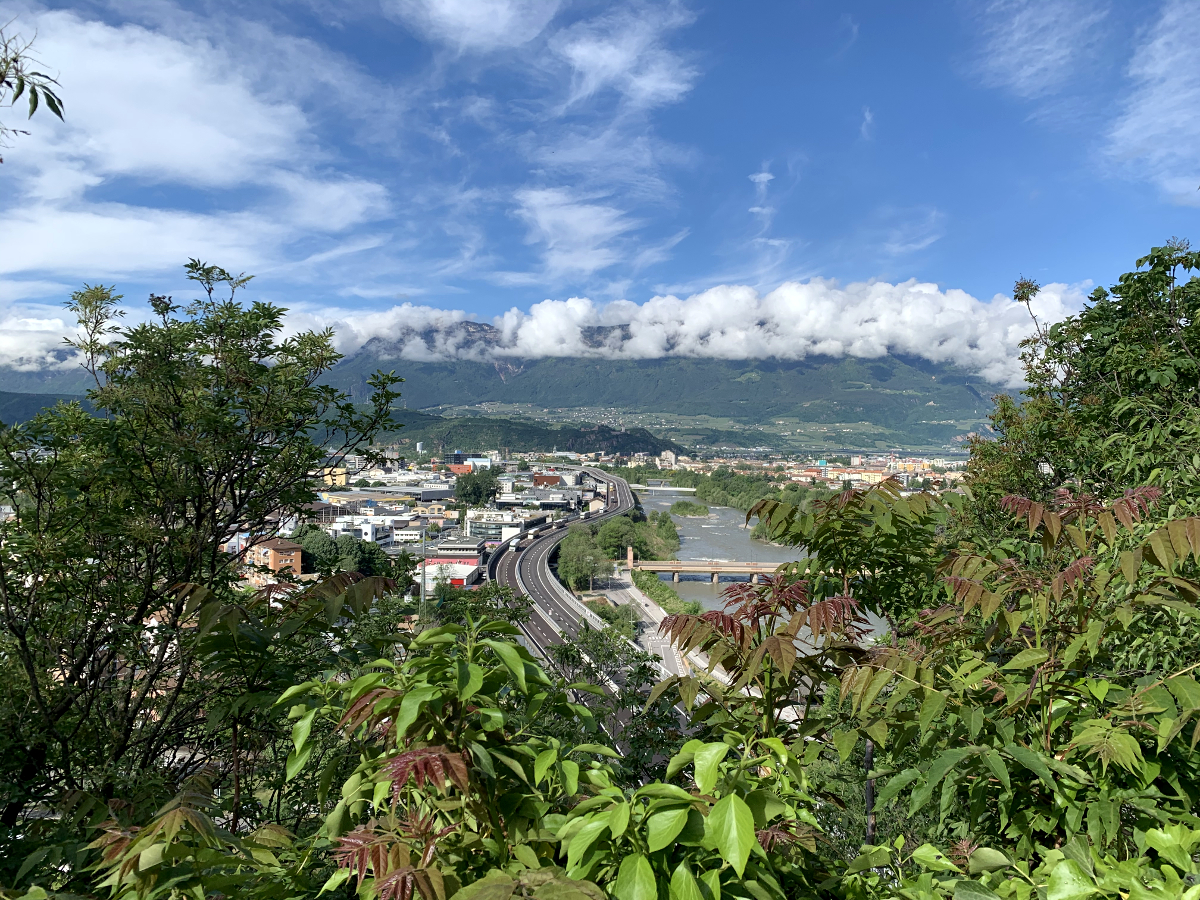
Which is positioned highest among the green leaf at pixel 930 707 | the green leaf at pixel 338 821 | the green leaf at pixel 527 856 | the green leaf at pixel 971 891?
the green leaf at pixel 930 707

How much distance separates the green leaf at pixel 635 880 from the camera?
636 millimetres

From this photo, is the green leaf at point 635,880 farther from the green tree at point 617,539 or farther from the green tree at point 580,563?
A: the green tree at point 617,539

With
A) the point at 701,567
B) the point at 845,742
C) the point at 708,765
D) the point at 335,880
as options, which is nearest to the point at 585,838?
the point at 708,765

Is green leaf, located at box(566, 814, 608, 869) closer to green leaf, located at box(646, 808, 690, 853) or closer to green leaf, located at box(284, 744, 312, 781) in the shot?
green leaf, located at box(646, 808, 690, 853)

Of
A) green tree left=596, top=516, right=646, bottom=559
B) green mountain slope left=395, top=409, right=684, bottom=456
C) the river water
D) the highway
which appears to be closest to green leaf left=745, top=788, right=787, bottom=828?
the highway

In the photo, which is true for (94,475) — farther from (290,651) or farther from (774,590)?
(774,590)

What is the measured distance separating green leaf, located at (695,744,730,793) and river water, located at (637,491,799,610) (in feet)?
80.5

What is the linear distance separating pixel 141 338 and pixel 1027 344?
302 inches

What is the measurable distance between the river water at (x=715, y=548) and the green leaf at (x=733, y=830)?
2460 cm

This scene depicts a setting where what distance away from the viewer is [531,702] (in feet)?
2.87

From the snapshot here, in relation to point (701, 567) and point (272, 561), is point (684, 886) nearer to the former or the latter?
point (272, 561)

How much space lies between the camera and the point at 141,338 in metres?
2.67

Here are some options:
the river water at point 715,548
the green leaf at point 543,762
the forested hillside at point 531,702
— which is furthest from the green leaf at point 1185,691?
the river water at point 715,548

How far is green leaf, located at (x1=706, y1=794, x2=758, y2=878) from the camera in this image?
2.01 ft
